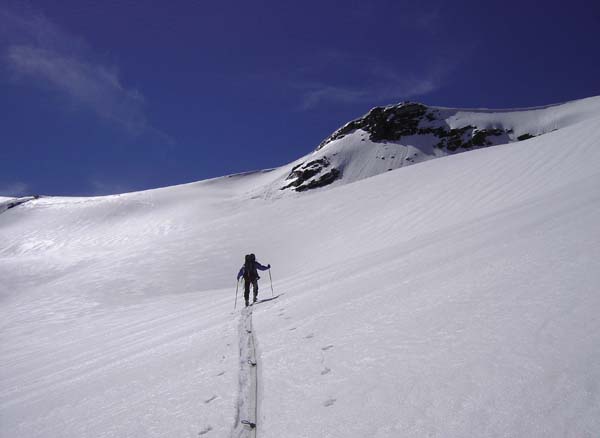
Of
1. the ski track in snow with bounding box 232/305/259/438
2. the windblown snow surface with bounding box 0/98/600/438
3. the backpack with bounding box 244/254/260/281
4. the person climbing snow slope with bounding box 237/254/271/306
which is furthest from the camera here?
the backpack with bounding box 244/254/260/281

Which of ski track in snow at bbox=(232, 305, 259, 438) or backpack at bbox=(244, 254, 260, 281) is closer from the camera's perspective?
ski track in snow at bbox=(232, 305, 259, 438)

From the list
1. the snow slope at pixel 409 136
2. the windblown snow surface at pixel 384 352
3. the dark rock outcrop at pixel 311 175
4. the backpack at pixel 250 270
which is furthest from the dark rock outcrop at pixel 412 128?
the backpack at pixel 250 270

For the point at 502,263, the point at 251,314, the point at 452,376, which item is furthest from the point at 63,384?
the point at 502,263

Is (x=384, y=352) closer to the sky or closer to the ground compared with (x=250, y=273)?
closer to the ground

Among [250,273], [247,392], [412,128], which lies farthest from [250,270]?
[412,128]

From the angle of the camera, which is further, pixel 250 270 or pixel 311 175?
pixel 311 175

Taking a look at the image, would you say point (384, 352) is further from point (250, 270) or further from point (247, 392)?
point (250, 270)

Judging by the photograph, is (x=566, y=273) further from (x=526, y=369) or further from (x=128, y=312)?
(x=128, y=312)

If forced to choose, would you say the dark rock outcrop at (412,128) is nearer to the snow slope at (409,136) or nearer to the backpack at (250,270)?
the snow slope at (409,136)

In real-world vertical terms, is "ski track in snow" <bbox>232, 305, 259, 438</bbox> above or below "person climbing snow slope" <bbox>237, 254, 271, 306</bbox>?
below

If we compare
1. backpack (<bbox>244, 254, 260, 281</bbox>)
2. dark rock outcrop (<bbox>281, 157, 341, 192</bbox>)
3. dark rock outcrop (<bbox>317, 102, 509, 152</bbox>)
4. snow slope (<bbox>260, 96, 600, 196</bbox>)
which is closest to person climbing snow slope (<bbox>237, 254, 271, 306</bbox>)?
backpack (<bbox>244, 254, 260, 281</bbox>)

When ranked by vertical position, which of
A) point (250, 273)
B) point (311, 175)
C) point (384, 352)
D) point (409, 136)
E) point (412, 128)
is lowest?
point (384, 352)

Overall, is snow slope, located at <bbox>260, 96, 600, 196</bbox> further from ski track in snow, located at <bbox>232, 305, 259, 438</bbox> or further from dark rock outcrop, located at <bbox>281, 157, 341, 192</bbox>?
ski track in snow, located at <bbox>232, 305, 259, 438</bbox>

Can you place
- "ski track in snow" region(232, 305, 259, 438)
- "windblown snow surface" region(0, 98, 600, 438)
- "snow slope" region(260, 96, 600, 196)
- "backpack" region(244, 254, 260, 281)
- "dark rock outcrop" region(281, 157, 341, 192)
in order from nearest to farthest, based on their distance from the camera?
1. "windblown snow surface" region(0, 98, 600, 438)
2. "ski track in snow" region(232, 305, 259, 438)
3. "backpack" region(244, 254, 260, 281)
4. "dark rock outcrop" region(281, 157, 341, 192)
5. "snow slope" region(260, 96, 600, 196)
